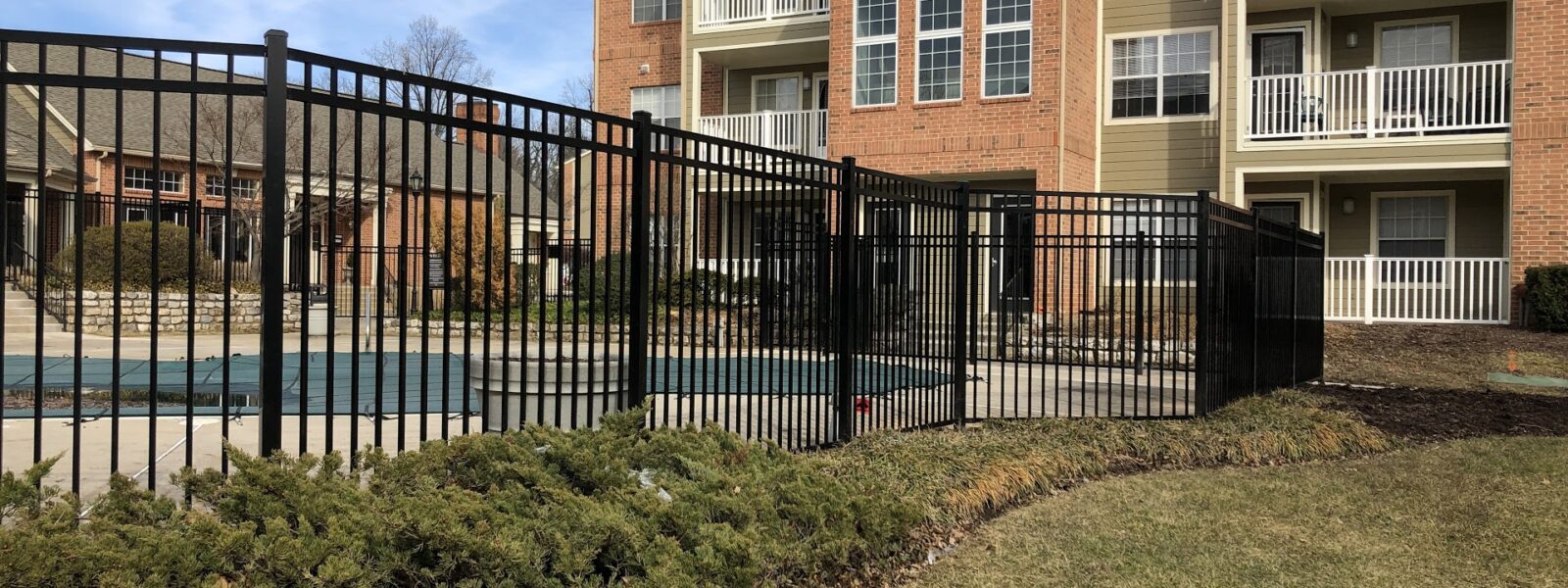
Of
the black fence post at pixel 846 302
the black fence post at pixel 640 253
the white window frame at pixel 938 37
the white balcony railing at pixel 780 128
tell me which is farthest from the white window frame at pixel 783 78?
the black fence post at pixel 640 253

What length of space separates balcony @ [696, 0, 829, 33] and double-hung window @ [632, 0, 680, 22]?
6.11 ft

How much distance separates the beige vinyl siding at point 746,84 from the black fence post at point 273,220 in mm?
20138

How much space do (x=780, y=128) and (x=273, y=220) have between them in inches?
736

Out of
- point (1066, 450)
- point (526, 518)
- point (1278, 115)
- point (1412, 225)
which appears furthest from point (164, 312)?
point (1412, 225)

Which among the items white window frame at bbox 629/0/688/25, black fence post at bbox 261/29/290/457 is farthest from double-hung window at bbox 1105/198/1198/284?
white window frame at bbox 629/0/688/25

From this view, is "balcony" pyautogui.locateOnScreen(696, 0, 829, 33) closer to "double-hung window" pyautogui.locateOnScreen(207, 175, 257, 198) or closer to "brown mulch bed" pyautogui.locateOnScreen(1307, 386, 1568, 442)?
"double-hung window" pyautogui.locateOnScreen(207, 175, 257, 198)

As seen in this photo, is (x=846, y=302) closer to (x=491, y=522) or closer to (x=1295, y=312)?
(x=491, y=522)

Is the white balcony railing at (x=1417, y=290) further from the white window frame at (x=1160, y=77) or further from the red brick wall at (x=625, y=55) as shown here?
the red brick wall at (x=625, y=55)

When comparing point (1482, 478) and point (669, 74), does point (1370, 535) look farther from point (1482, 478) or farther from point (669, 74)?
point (669, 74)

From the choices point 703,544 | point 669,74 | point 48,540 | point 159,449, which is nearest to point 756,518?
point 703,544

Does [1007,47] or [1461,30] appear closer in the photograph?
[1461,30]

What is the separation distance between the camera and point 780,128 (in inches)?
859

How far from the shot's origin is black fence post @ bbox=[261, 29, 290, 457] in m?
3.49

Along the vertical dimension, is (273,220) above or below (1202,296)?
above
